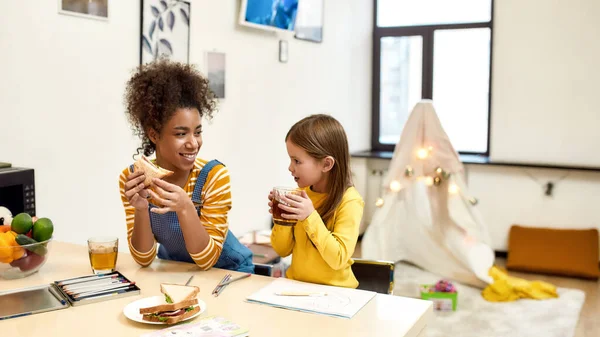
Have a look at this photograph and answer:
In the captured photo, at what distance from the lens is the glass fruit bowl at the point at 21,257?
1622 millimetres

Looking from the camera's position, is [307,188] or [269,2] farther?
[269,2]

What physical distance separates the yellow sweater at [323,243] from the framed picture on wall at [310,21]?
2725 mm

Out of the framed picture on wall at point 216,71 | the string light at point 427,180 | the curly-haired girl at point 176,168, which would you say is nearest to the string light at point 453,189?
the string light at point 427,180

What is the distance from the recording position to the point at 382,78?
223 inches

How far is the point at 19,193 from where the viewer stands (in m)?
1.99

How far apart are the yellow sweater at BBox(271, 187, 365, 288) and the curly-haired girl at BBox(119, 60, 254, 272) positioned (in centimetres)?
21

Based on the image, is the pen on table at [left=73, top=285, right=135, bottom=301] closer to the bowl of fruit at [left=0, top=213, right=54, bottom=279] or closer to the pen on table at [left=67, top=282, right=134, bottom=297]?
the pen on table at [left=67, top=282, right=134, bottom=297]

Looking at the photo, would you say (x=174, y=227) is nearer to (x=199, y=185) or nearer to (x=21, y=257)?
(x=199, y=185)

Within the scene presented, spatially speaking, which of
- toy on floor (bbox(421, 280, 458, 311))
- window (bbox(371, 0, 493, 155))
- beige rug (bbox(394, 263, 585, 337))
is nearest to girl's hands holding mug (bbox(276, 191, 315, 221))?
beige rug (bbox(394, 263, 585, 337))

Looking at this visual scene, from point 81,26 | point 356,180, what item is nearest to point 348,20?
point 356,180

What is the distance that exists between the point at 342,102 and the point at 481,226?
159 cm

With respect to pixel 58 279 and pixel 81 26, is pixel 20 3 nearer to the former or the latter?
pixel 81 26

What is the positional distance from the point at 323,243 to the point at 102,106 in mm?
1569

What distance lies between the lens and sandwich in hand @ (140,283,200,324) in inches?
52.4
